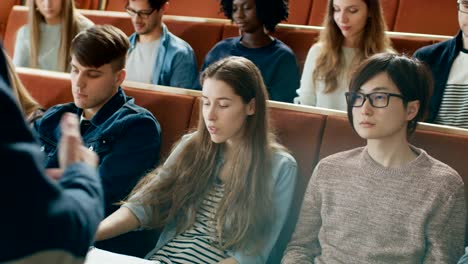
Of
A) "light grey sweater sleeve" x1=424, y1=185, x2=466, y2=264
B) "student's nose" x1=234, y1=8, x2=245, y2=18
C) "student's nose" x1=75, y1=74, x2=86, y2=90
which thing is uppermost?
"student's nose" x1=234, y1=8, x2=245, y2=18

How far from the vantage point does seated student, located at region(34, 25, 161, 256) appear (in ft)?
3.81

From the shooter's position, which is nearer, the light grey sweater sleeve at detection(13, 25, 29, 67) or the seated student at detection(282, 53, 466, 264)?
the seated student at detection(282, 53, 466, 264)

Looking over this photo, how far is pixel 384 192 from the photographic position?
968mm

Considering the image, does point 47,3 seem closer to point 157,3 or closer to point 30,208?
point 157,3

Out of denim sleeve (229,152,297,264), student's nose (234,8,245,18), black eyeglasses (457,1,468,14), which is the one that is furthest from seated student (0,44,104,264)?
student's nose (234,8,245,18)

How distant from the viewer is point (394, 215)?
0.95m

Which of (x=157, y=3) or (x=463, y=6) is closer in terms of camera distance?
(x=463, y=6)

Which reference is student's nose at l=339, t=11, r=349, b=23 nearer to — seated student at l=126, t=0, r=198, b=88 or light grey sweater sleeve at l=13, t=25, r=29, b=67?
seated student at l=126, t=0, r=198, b=88

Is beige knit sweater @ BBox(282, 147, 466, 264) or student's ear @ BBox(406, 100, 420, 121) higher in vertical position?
student's ear @ BBox(406, 100, 420, 121)

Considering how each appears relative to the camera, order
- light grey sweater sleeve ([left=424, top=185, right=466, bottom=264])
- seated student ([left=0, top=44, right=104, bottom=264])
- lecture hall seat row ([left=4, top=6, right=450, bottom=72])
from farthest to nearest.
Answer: lecture hall seat row ([left=4, top=6, right=450, bottom=72]) < light grey sweater sleeve ([left=424, top=185, right=466, bottom=264]) < seated student ([left=0, top=44, right=104, bottom=264])

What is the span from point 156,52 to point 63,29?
0.24 metres

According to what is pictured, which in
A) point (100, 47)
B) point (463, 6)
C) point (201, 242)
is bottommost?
point (201, 242)

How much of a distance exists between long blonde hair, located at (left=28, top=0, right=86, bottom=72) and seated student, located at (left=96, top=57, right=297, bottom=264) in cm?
73

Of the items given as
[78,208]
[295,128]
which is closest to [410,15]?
[295,128]
